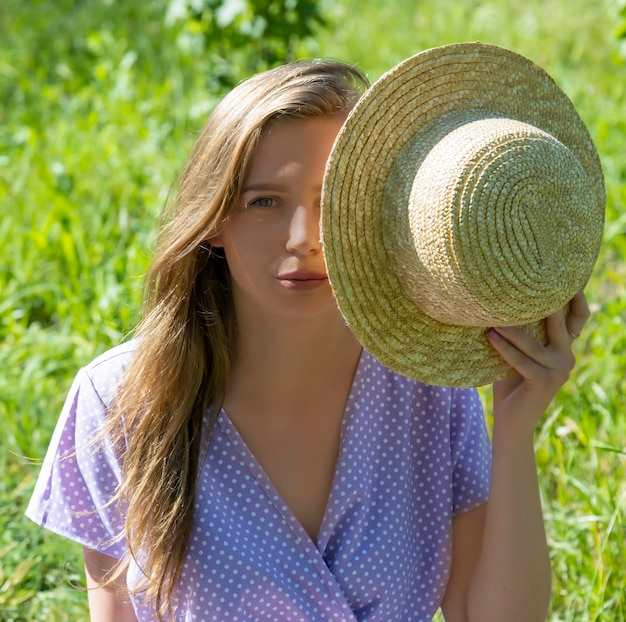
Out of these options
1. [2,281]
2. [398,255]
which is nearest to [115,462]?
[398,255]

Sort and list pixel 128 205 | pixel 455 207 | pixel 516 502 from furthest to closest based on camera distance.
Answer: pixel 128 205, pixel 516 502, pixel 455 207

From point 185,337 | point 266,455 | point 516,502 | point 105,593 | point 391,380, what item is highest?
point 185,337

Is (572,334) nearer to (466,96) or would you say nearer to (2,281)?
(466,96)

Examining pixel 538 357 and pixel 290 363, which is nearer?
pixel 538 357

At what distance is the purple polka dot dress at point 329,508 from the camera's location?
1.90 m

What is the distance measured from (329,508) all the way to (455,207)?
727 mm

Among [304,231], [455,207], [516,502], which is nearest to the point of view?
[455,207]

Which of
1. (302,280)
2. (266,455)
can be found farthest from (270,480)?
(302,280)

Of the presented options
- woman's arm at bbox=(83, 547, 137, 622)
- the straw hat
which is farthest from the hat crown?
woman's arm at bbox=(83, 547, 137, 622)

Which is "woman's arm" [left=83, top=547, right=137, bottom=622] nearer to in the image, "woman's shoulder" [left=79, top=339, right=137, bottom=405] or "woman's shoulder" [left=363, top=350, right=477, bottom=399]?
"woman's shoulder" [left=79, top=339, right=137, bottom=405]

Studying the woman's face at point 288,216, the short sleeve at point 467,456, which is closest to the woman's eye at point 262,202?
the woman's face at point 288,216

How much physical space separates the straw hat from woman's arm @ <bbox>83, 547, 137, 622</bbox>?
2.40 feet

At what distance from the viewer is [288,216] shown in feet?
5.67

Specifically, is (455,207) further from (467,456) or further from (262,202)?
(467,456)
